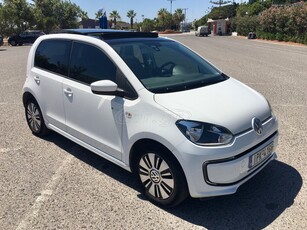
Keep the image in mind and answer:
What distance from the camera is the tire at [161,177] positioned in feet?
Answer: 9.59

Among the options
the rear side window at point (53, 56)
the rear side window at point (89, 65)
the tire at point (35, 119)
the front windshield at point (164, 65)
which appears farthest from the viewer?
the tire at point (35, 119)

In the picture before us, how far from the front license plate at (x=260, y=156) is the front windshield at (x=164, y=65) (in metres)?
0.96

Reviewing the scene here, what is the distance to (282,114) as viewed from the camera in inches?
249

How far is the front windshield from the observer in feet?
11.1

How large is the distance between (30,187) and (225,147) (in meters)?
2.30

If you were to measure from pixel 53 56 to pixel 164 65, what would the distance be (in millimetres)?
1700

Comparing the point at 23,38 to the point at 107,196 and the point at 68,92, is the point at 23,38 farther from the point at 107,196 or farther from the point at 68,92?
the point at 107,196

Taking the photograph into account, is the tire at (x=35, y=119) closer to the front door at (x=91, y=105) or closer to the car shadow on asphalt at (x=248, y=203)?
the front door at (x=91, y=105)

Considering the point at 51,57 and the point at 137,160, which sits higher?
the point at 51,57

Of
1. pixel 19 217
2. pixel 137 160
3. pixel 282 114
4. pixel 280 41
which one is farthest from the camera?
pixel 280 41

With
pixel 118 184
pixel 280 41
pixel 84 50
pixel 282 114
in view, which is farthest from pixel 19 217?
pixel 280 41

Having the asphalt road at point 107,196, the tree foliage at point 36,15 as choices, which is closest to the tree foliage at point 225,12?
the tree foliage at point 36,15

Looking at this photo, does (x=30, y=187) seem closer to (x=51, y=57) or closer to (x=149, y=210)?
(x=149, y=210)

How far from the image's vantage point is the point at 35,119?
5070mm
